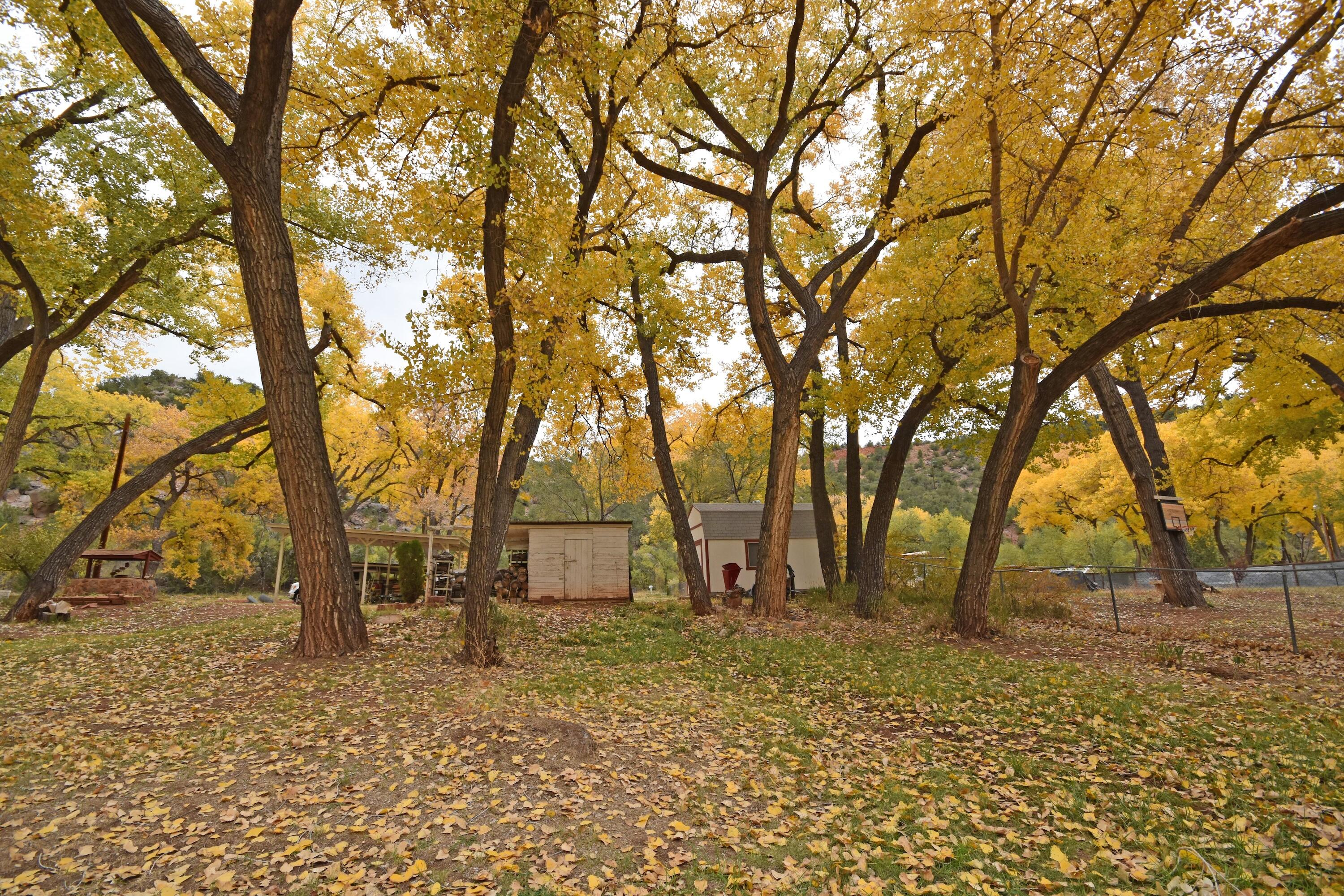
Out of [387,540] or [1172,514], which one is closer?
[1172,514]

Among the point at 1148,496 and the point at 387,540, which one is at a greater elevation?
the point at 1148,496

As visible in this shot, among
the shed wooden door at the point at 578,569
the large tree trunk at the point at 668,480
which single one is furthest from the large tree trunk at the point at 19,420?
the shed wooden door at the point at 578,569

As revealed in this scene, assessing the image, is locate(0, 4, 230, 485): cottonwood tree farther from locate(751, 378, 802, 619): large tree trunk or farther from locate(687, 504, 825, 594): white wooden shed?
locate(687, 504, 825, 594): white wooden shed

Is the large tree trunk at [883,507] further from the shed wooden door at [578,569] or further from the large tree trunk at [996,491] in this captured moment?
the shed wooden door at [578,569]

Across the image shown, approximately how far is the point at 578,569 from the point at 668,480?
6756 millimetres

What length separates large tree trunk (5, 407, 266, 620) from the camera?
38.3 feet

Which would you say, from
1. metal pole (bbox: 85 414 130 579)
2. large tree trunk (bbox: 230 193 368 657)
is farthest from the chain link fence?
metal pole (bbox: 85 414 130 579)

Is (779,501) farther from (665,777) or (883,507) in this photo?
(665,777)

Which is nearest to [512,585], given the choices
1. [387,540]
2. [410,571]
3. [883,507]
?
[410,571]

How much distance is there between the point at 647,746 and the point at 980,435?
36.9 feet

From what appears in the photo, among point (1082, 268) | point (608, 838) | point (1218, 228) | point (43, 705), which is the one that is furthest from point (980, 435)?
point (43, 705)

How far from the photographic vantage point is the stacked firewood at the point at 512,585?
19250 mm

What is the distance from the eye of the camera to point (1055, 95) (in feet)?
26.5

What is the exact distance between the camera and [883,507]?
42.6ft
